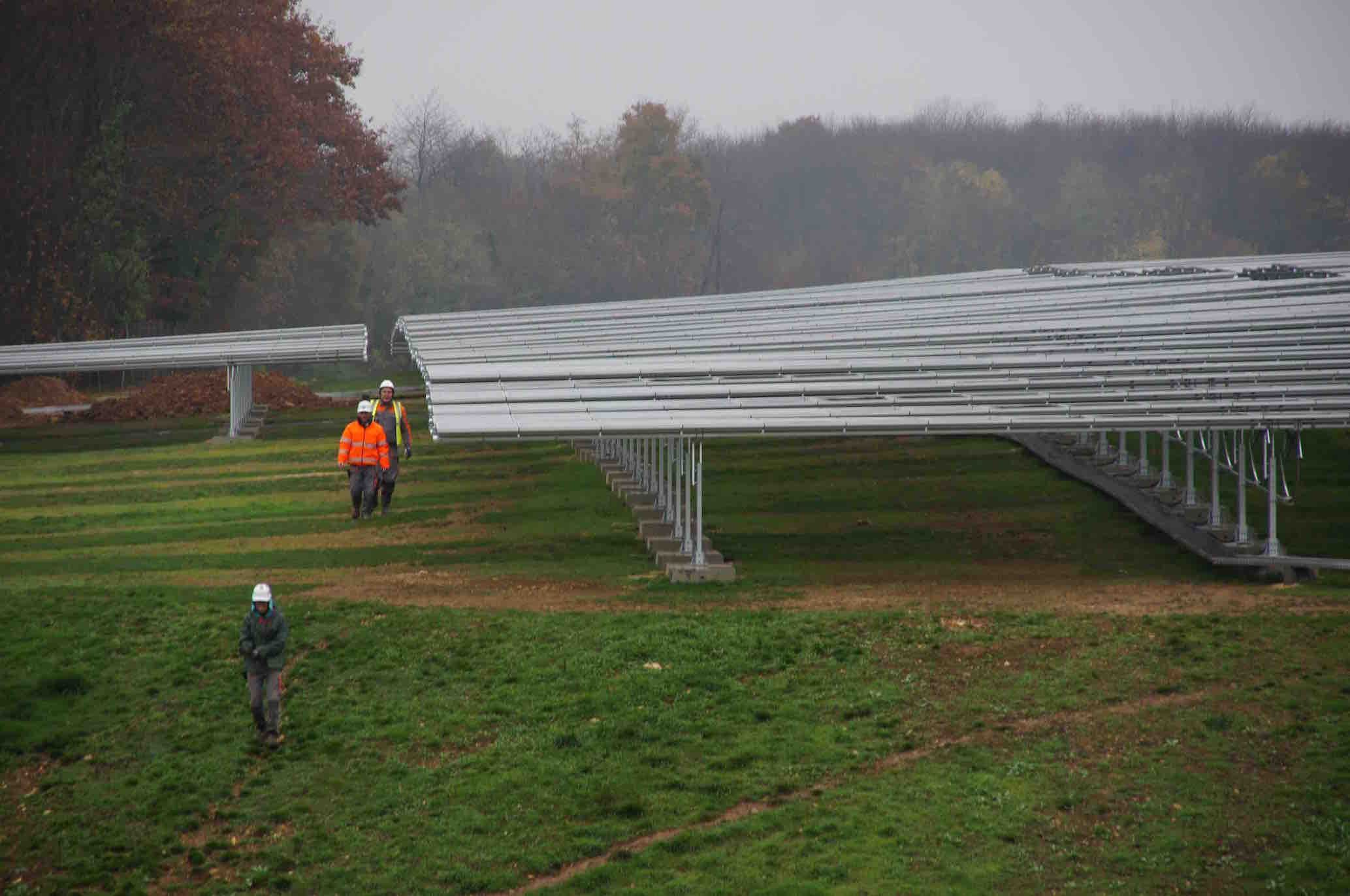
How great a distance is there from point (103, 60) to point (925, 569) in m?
49.9

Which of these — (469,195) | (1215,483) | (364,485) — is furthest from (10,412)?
(469,195)

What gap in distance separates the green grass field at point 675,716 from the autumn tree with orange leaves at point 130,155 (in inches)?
1479

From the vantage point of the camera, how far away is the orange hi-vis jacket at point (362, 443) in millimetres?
31891

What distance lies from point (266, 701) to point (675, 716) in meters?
5.23

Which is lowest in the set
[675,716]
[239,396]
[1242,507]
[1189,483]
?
[675,716]

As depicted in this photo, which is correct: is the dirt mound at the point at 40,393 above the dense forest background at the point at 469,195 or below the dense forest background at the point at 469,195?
below

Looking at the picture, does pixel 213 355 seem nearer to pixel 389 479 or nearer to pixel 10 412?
pixel 10 412

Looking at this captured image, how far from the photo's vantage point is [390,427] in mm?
32875

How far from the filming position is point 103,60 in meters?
68.0

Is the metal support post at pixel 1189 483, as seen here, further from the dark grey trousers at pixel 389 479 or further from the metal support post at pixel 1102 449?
the dark grey trousers at pixel 389 479

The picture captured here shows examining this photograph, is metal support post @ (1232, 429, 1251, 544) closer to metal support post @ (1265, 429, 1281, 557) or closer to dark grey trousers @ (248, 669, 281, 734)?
metal support post @ (1265, 429, 1281, 557)

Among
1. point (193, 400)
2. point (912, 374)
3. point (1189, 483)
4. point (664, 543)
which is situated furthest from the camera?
point (193, 400)

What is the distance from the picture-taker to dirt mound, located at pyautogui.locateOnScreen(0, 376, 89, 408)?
2351 inches

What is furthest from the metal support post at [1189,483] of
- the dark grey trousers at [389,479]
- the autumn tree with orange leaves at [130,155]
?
the autumn tree with orange leaves at [130,155]
